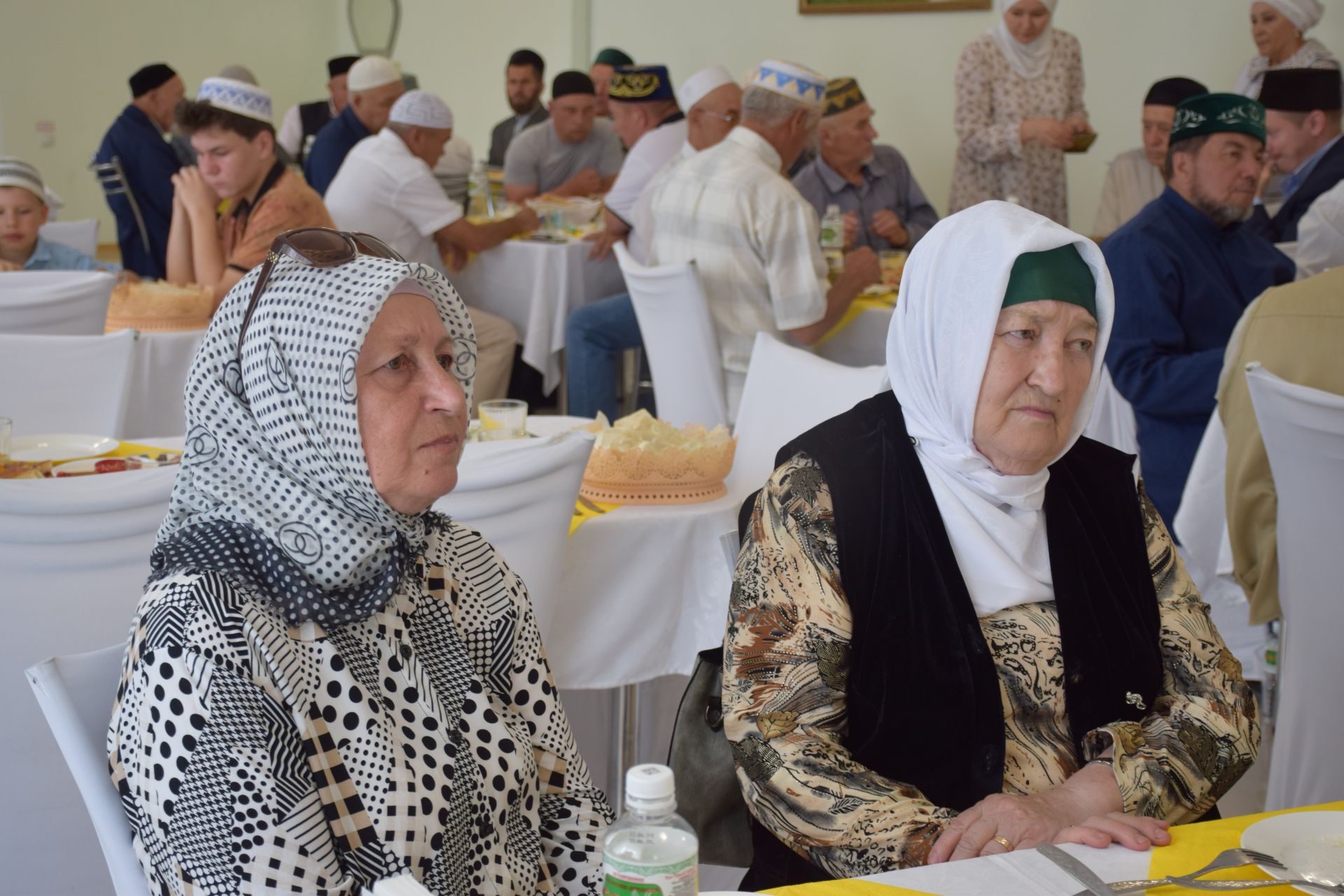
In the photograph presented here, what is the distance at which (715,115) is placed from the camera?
5.04 m

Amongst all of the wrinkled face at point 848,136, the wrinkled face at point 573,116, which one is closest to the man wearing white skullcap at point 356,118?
the wrinkled face at point 573,116

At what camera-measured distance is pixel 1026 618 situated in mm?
1607

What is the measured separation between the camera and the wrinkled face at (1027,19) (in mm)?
6523

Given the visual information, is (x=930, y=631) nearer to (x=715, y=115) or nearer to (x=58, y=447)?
(x=58, y=447)

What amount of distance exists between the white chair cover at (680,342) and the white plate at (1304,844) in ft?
10.3

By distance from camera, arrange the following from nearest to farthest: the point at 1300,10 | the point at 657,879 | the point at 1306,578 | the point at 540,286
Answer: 1. the point at 657,879
2. the point at 1306,578
3. the point at 540,286
4. the point at 1300,10

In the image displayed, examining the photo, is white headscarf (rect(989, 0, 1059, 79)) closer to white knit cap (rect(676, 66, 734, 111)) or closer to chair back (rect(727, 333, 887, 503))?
white knit cap (rect(676, 66, 734, 111))

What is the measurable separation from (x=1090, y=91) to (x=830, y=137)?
2836mm

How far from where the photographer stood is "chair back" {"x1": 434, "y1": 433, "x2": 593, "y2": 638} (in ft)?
6.50

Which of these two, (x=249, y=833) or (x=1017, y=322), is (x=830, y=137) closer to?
(x=1017, y=322)

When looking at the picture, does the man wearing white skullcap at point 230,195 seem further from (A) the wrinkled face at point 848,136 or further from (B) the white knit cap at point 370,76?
(A) the wrinkled face at point 848,136

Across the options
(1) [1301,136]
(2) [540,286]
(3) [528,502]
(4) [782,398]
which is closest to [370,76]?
(2) [540,286]

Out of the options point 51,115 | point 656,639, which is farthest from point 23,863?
point 51,115

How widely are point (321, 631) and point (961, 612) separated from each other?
771 millimetres
